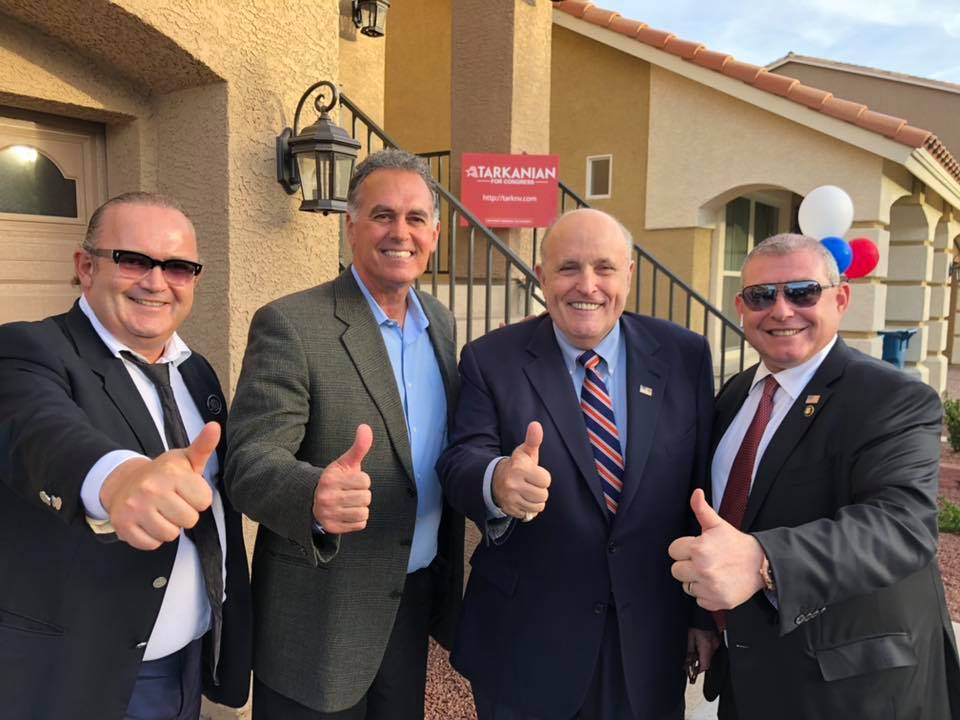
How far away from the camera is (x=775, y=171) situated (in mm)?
7770

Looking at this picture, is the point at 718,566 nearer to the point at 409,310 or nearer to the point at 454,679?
the point at 409,310

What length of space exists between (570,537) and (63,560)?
3.82ft

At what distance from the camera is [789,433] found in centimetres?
170

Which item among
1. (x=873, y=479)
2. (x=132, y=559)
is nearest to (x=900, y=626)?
(x=873, y=479)

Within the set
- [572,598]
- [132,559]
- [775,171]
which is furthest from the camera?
[775,171]

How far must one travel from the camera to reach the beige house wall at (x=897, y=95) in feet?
56.9

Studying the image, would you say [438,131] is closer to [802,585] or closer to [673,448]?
[673,448]

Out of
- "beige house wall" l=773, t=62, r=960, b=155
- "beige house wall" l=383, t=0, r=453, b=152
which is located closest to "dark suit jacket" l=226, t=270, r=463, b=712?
"beige house wall" l=383, t=0, r=453, b=152

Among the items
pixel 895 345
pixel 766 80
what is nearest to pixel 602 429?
pixel 766 80

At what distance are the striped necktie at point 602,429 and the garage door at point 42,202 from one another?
231cm

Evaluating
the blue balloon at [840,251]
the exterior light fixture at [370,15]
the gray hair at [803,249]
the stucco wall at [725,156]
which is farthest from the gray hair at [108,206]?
the stucco wall at [725,156]

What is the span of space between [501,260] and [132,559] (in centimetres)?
469

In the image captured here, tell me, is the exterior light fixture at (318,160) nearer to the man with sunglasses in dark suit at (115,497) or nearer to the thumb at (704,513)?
the man with sunglasses in dark suit at (115,497)

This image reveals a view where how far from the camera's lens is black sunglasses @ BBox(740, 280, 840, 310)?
5.86 feet
